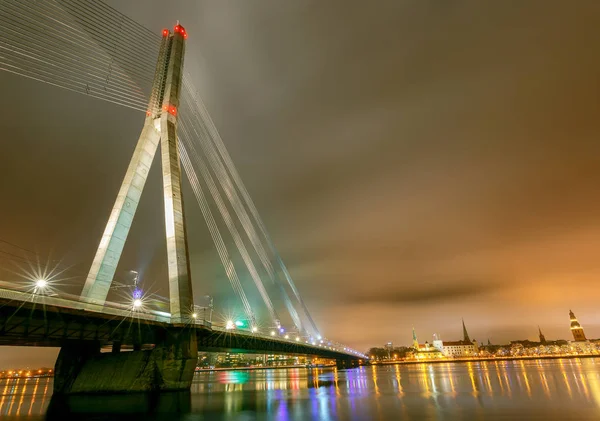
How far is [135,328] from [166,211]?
1064cm

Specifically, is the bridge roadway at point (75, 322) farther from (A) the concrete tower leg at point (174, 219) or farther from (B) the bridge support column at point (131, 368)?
(A) the concrete tower leg at point (174, 219)

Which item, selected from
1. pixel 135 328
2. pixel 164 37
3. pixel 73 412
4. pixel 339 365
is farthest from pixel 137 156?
pixel 339 365

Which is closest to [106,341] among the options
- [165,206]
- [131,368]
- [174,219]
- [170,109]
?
[131,368]

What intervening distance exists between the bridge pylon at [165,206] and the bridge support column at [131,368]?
272 cm

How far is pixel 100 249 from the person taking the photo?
1179 inches

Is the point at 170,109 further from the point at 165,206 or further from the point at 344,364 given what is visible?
the point at 344,364

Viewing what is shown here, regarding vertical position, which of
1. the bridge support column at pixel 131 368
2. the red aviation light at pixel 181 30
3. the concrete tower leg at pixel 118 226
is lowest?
the bridge support column at pixel 131 368

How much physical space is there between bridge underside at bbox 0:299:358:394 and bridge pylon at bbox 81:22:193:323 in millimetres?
1938

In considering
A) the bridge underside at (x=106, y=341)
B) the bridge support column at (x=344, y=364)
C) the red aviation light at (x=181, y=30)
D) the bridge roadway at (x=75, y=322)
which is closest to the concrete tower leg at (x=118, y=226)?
the bridge roadway at (x=75, y=322)

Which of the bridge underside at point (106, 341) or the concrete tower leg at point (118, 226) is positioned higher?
the concrete tower leg at point (118, 226)

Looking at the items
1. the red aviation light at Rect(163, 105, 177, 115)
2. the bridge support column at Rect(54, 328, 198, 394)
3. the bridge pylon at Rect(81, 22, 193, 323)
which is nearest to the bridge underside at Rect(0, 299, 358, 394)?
the bridge support column at Rect(54, 328, 198, 394)

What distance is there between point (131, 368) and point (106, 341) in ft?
11.5

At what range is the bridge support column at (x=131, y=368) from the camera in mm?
29480

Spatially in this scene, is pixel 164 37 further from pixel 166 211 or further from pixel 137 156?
pixel 166 211
